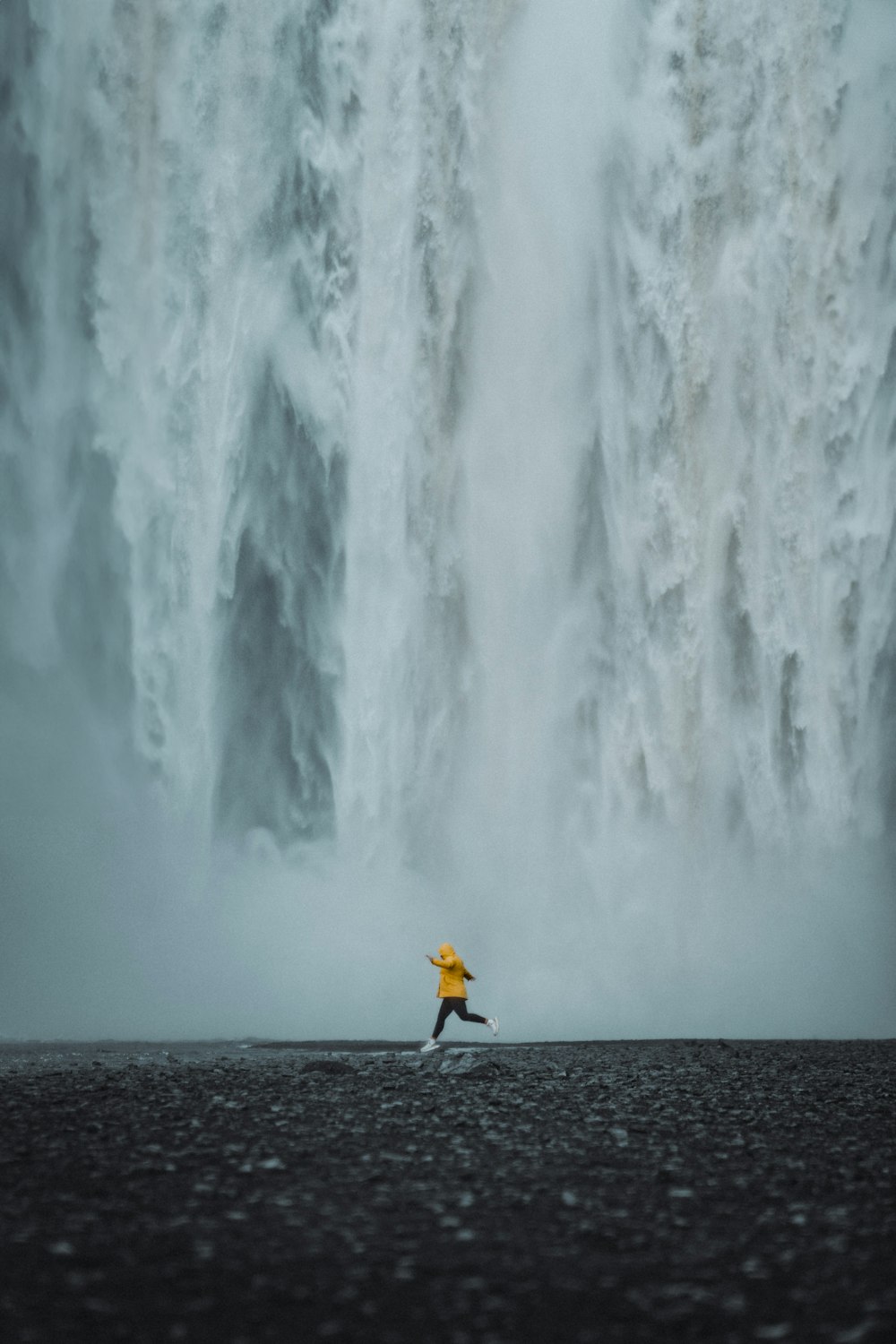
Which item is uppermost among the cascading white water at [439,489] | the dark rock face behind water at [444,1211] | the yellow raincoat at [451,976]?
the cascading white water at [439,489]

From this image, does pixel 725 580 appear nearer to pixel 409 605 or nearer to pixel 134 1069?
pixel 409 605

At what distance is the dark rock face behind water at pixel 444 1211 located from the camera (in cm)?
564

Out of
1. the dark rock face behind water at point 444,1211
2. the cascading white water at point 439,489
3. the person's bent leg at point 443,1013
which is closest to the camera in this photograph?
the dark rock face behind water at point 444,1211

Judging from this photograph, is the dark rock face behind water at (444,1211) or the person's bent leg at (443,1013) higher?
the person's bent leg at (443,1013)

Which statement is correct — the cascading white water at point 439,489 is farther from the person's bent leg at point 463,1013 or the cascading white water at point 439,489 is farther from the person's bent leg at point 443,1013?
the person's bent leg at point 443,1013

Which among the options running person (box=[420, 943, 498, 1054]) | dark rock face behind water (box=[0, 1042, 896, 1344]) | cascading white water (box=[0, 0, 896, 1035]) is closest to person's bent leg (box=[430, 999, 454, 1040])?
running person (box=[420, 943, 498, 1054])

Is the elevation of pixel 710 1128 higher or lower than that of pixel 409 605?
lower

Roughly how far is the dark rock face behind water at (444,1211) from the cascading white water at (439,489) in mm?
15819

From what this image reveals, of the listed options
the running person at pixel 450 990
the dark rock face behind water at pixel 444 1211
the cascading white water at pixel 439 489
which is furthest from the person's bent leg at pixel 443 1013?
the cascading white water at pixel 439 489

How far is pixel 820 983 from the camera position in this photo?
2733 centimetres

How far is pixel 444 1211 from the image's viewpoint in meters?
7.58

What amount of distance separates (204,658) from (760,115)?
18087 mm

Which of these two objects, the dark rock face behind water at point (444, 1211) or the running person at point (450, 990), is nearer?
the dark rock face behind water at point (444, 1211)

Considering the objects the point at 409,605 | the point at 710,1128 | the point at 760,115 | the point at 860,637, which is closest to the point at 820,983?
the point at 860,637
